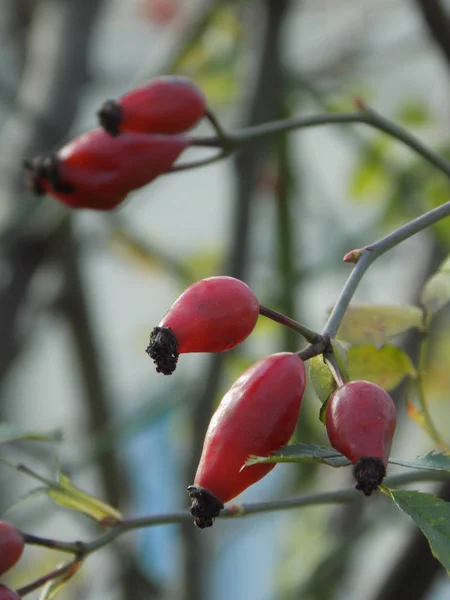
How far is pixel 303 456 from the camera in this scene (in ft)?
1.49

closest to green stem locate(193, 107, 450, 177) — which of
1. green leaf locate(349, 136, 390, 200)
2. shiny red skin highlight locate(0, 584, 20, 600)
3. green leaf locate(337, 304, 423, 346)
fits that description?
green leaf locate(337, 304, 423, 346)

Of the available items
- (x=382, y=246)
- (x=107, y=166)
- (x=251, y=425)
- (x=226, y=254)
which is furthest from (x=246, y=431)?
(x=226, y=254)

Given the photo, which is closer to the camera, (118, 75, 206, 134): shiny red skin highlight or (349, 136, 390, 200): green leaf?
(118, 75, 206, 134): shiny red skin highlight

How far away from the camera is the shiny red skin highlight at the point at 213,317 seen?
49cm

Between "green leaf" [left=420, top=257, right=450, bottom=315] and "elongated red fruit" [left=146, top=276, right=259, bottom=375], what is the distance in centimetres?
17

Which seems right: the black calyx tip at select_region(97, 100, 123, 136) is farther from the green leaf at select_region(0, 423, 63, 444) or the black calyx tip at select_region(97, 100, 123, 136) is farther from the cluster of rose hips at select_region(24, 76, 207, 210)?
the green leaf at select_region(0, 423, 63, 444)

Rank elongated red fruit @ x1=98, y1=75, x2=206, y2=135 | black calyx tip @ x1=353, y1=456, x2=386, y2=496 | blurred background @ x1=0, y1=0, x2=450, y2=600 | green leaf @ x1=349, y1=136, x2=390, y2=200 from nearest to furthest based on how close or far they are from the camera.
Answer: black calyx tip @ x1=353, y1=456, x2=386, y2=496, elongated red fruit @ x1=98, y1=75, x2=206, y2=135, blurred background @ x1=0, y1=0, x2=450, y2=600, green leaf @ x1=349, y1=136, x2=390, y2=200

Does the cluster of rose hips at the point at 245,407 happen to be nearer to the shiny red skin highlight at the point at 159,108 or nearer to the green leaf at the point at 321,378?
the green leaf at the point at 321,378

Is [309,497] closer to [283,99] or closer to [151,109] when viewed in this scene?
[151,109]

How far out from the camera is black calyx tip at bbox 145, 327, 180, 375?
485 millimetres

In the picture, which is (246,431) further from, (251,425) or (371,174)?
(371,174)

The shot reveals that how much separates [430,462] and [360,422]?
47 millimetres

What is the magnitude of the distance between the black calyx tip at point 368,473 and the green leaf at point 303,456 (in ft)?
0.05

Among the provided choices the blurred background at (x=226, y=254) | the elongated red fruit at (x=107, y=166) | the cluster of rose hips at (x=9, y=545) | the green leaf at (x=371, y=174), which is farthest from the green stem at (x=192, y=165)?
the green leaf at (x=371, y=174)
